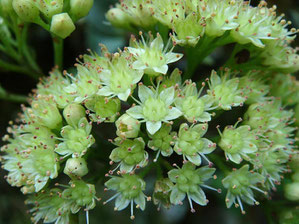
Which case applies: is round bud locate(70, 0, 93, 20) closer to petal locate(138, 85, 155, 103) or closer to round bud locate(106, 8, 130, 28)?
round bud locate(106, 8, 130, 28)

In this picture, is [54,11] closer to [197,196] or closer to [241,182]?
[197,196]

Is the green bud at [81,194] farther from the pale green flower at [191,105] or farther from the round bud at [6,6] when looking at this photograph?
the round bud at [6,6]

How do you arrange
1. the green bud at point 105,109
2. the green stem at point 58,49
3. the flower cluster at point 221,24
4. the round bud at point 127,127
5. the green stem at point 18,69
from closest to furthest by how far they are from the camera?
1. the round bud at point 127,127
2. the green bud at point 105,109
3. the flower cluster at point 221,24
4. the green stem at point 58,49
5. the green stem at point 18,69

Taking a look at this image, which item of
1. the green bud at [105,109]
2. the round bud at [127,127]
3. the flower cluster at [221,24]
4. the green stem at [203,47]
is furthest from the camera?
the green stem at [203,47]

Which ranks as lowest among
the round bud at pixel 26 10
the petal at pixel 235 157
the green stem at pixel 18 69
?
the green stem at pixel 18 69

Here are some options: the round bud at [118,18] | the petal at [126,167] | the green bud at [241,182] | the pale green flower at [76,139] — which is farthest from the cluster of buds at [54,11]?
the green bud at [241,182]

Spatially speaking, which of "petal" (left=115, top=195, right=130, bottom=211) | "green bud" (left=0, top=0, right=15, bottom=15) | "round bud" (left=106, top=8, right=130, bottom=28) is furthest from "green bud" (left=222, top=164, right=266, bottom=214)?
"green bud" (left=0, top=0, right=15, bottom=15)
